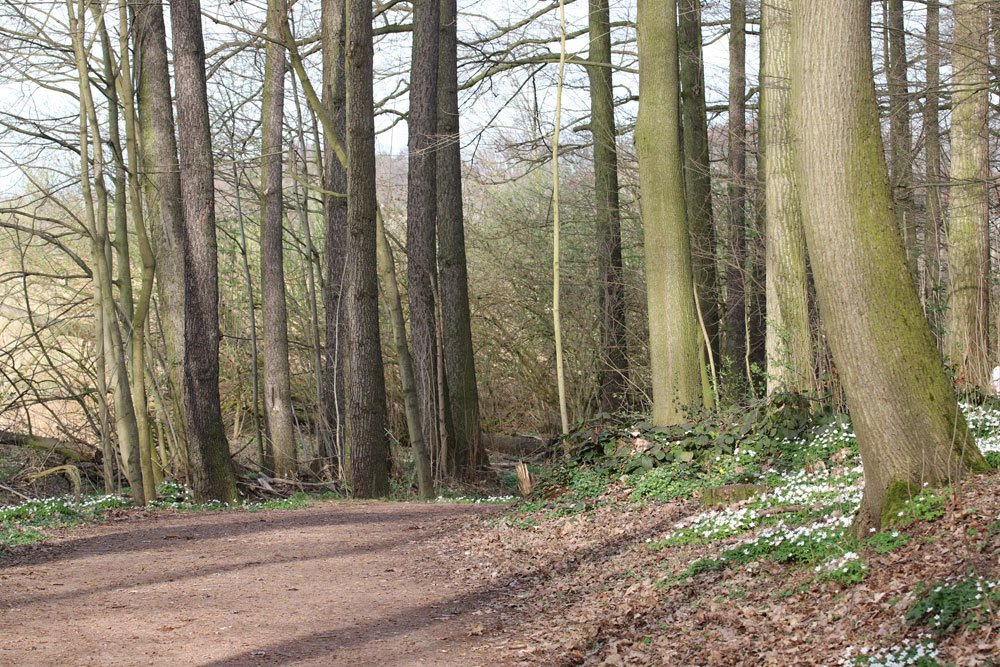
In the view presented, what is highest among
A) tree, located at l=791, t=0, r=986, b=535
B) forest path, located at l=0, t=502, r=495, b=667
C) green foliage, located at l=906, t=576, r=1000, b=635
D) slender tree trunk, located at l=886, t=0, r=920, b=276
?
slender tree trunk, located at l=886, t=0, r=920, b=276

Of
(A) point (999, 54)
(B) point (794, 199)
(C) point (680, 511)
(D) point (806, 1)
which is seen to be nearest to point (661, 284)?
(B) point (794, 199)

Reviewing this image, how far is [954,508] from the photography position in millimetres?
5438

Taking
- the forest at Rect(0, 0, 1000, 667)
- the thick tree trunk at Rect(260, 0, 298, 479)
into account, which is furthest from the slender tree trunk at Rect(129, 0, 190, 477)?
the thick tree trunk at Rect(260, 0, 298, 479)

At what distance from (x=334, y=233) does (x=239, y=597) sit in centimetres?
1021

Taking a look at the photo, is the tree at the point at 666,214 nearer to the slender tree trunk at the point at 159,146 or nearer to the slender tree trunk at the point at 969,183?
the slender tree trunk at the point at 969,183

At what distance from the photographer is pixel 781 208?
1172 centimetres

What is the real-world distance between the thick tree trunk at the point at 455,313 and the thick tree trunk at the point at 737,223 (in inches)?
186

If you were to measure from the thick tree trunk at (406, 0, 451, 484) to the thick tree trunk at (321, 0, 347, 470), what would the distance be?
1.15 metres

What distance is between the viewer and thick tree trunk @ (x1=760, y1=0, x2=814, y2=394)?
11.5 metres

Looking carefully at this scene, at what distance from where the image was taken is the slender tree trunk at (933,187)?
11.2m

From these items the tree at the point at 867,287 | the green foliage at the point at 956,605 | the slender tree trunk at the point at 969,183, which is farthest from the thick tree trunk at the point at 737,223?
the green foliage at the point at 956,605

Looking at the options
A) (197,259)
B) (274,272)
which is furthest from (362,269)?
(274,272)

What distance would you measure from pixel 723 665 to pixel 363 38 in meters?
10.4

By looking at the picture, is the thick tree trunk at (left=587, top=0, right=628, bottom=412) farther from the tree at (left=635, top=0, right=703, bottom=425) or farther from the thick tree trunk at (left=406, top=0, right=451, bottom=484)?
the tree at (left=635, top=0, right=703, bottom=425)
